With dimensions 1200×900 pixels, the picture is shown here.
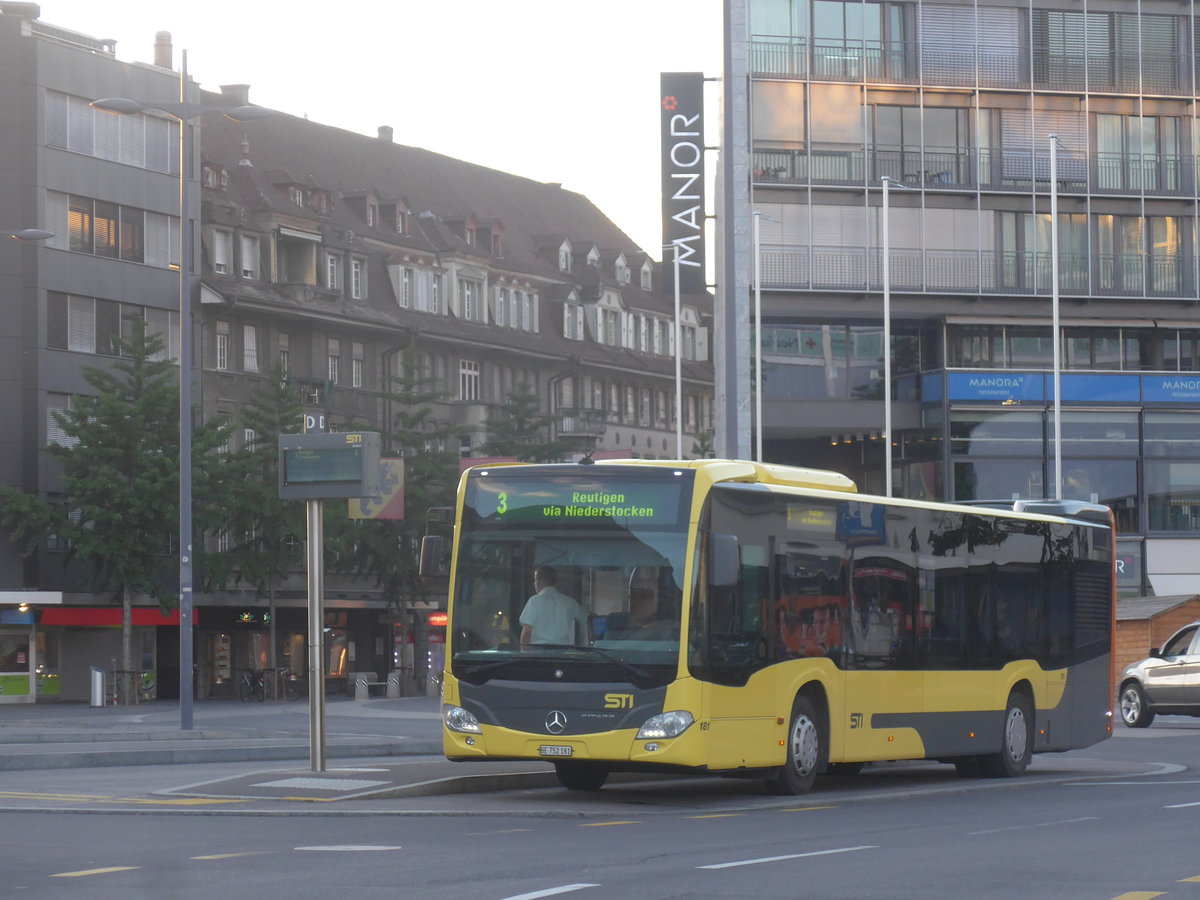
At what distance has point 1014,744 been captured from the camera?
22766mm

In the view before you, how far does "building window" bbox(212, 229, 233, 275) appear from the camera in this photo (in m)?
64.8

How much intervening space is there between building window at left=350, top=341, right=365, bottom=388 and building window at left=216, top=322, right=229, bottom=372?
608cm

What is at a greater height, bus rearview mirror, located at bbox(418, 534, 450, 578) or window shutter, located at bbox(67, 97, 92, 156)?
window shutter, located at bbox(67, 97, 92, 156)

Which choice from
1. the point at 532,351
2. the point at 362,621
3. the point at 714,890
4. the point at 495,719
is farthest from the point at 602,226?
the point at 714,890

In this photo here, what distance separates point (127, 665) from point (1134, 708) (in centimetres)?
2805

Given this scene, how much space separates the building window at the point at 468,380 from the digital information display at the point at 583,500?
57272mm

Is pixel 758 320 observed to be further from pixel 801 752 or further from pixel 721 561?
pixel 721 561

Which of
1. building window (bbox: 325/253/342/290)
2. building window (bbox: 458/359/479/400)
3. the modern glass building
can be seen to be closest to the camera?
the modern glass building

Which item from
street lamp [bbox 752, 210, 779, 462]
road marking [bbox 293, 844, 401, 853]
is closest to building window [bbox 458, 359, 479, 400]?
street lamp [bbox 752, 210, 779, 462]

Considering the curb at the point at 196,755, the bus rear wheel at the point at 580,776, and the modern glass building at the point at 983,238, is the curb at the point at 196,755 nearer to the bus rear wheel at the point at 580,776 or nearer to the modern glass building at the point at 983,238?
the bus rear wheel at the point at 580,776

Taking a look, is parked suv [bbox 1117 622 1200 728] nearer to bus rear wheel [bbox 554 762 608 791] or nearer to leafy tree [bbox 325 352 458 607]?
bus rear wheel [bbox 554 762 608 791]

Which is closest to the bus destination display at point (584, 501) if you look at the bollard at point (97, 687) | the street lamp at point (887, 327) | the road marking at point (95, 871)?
the road marking at point (95, 871)

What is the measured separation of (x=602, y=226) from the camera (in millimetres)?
97250

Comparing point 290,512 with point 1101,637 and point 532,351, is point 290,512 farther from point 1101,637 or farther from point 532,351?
point 1101,637
